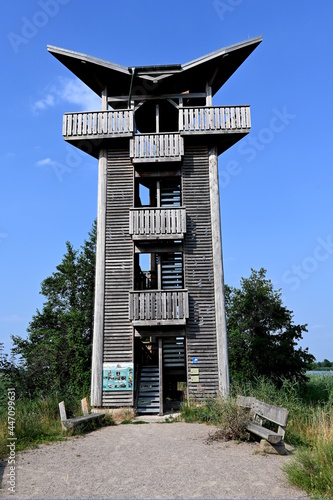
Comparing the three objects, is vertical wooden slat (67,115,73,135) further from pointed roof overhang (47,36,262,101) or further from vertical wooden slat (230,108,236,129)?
vertical wooden slat (230,108,236,129)

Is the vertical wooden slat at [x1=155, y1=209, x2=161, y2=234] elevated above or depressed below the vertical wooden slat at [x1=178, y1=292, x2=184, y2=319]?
above

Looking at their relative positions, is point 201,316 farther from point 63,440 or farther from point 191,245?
point 63,440

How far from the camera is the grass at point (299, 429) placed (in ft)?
19.2

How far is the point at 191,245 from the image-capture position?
53.3 ft

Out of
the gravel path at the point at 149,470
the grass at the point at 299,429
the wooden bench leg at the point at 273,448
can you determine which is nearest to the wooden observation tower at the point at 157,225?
the grass at the point at 299,429

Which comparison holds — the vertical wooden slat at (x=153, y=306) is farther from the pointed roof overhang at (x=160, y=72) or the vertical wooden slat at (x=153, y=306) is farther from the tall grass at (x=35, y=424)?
the pointed roof overhang at (x=160, y=72)

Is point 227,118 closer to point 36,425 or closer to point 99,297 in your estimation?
point 99,297

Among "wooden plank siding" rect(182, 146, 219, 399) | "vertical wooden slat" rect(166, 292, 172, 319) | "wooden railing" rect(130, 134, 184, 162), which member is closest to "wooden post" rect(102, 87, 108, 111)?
"wooden railing" rect(130, 134, 184, 162)

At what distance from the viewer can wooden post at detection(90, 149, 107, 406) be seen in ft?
48.7

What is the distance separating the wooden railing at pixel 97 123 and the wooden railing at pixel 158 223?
335cm

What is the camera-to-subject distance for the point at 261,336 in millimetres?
23359

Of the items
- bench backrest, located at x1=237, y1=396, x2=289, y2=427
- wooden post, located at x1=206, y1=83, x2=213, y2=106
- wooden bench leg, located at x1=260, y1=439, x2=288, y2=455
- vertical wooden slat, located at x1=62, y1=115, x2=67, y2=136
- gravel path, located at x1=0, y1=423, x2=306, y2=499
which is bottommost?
gravel path, located at x1=0, y1=423, x2=306, y2=499

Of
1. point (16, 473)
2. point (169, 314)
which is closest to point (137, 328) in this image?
point (169, 314)

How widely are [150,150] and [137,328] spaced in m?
6.84
